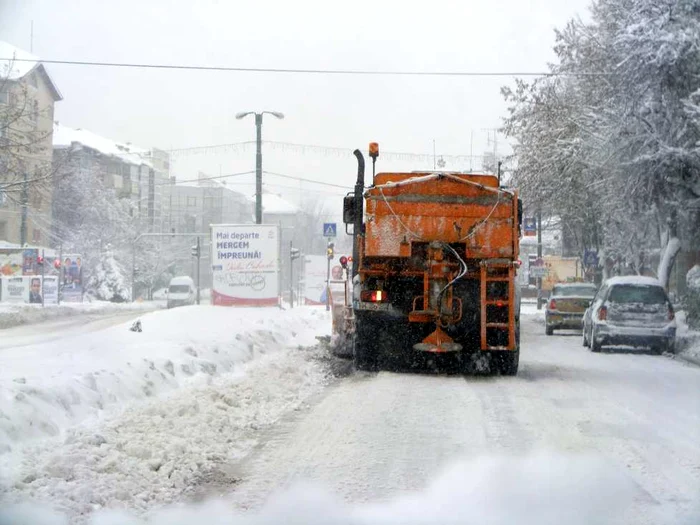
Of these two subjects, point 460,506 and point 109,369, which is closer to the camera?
point 460,506

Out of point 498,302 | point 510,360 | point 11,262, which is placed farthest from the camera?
point 11,262

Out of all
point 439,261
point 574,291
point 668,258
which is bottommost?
point 574,291

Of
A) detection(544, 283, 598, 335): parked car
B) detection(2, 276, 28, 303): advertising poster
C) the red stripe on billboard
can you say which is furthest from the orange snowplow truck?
detection(2, 276, 28, 303): advertising poster

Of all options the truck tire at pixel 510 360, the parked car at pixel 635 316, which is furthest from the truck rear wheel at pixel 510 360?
the parked car at pixel 635 316

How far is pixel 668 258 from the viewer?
30844mm

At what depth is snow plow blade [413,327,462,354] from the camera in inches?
589

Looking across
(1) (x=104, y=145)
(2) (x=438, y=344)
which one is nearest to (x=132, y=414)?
(2) (x=438, y=344)

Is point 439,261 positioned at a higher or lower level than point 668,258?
lower

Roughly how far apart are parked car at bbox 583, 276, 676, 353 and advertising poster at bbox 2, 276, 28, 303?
3677cm

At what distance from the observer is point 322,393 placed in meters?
13.4

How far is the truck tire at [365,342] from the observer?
1570cm

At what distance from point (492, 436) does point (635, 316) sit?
45.5 feet

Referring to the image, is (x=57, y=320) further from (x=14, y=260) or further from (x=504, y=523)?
(x=504, y=523)

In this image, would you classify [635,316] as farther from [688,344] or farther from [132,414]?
[132,414]
